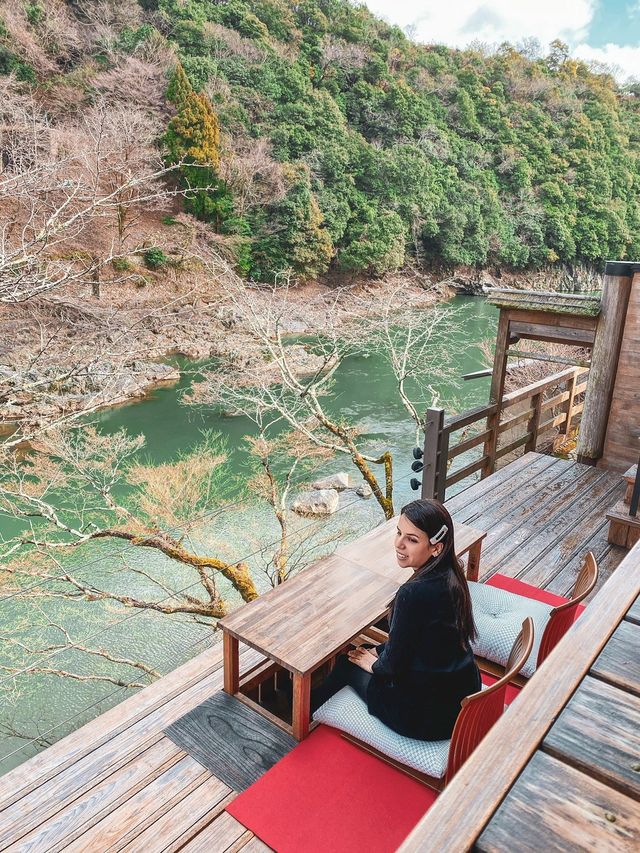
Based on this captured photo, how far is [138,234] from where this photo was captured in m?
17.4

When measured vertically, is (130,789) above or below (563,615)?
below

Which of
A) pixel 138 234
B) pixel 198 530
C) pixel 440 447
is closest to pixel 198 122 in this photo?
pixel 138 234

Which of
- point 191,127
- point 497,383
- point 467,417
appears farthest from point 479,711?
point 191,127

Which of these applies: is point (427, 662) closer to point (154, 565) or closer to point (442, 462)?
point (442, 462)

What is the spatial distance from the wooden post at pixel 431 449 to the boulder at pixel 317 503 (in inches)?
209

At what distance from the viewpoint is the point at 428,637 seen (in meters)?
1.68

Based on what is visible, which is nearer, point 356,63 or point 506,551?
point 506,551

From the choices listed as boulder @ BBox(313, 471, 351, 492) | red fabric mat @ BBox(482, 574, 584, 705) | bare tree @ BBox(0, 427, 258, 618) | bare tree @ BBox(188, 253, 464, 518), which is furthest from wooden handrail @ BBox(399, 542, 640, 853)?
boulder @ BBox(313, 471, 351, 492)

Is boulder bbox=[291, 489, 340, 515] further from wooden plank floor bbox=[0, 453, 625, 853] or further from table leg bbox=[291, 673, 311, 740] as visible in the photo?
table leg bbox=[291, 673, 311, 740]

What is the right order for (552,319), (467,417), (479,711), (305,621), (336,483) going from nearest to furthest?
(479,711) → (305,621) → (467,417) → (552,319) → (336,483)

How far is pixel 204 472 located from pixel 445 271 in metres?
17.6

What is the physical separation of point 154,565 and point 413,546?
22.6 feet

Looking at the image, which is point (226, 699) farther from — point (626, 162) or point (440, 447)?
point (626, 162)

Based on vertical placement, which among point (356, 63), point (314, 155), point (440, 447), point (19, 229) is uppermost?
point (356, 63)
